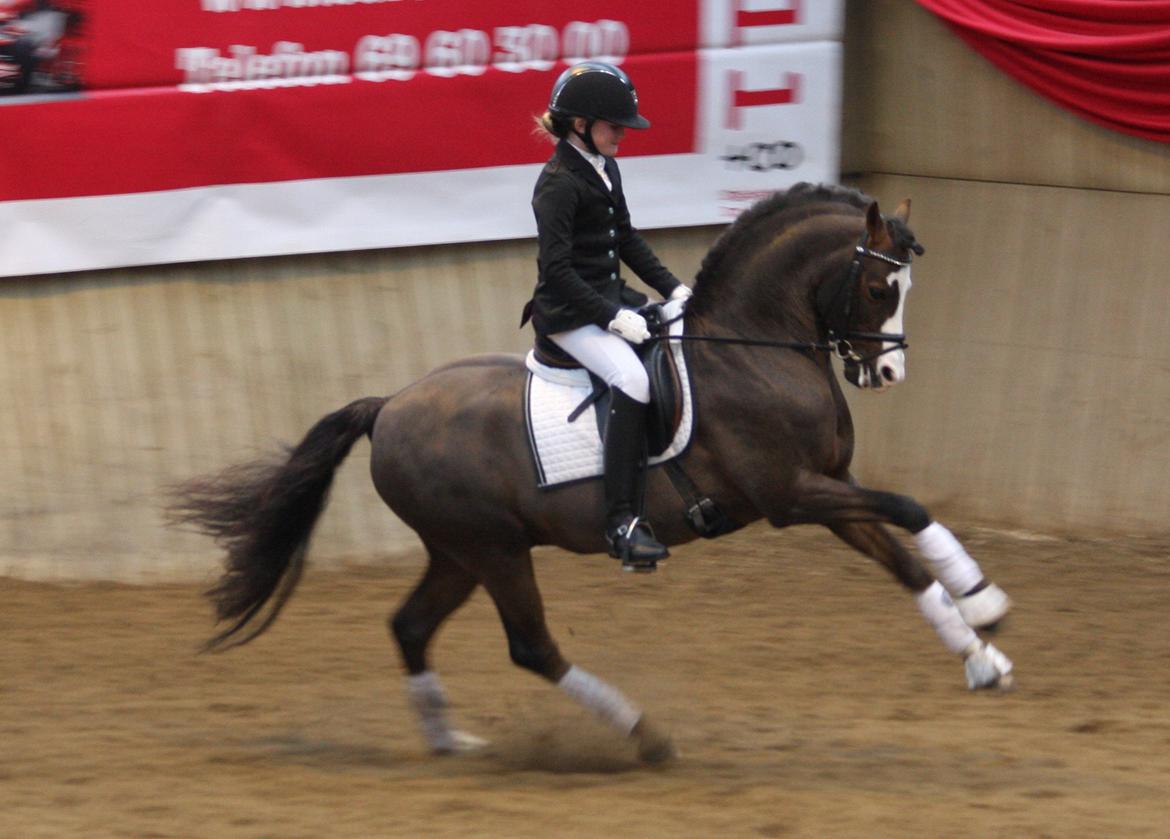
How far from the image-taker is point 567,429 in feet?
19.0

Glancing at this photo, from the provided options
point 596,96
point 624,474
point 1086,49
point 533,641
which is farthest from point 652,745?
point 1086,49

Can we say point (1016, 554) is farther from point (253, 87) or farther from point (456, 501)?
point (253, 87)

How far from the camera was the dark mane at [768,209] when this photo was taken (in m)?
5.75

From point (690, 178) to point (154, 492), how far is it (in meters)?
3.39

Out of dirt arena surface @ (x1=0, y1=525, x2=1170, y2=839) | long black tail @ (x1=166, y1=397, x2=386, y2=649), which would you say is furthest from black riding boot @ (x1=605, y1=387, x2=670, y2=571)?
long black tail @ (x1=166, y1=397, x2=386, y2=649)

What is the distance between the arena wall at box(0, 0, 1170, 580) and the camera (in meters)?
8.52

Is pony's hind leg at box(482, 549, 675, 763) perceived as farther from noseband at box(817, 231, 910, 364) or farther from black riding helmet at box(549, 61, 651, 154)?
black riding helmet at box(549, 61, 651, 154)

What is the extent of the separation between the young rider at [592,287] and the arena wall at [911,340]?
3205 mm

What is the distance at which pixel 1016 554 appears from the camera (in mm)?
8586

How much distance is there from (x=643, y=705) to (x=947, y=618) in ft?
5.10

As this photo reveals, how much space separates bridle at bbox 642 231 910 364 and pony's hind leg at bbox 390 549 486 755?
1.27 m

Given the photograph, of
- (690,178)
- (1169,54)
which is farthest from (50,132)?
(1169,54)

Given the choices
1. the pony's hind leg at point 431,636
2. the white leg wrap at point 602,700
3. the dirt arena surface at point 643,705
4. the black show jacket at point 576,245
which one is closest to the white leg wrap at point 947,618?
the dirt arena surface at point 643,705

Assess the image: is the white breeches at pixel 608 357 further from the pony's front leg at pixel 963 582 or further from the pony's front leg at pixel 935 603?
the pony's front leg at pixel 963 582
